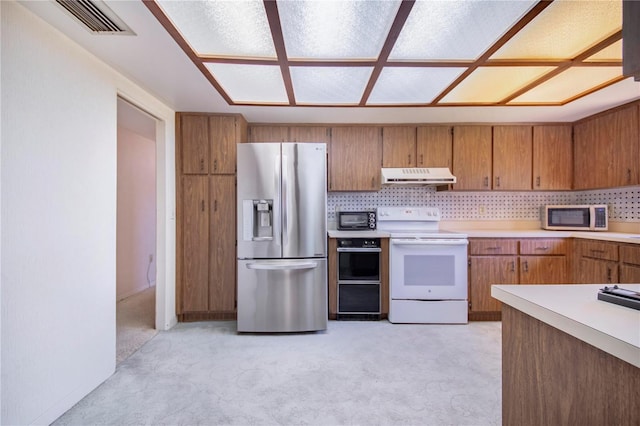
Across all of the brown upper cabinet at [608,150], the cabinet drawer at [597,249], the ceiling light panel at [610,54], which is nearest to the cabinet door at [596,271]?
the cabinet drawer at [597,249]

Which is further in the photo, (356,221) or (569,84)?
(356,221)

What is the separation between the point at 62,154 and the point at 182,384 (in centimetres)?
167

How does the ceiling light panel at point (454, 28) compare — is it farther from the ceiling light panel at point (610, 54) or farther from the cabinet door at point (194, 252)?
the cabinet door at point (194, 252)

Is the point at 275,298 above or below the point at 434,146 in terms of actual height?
below

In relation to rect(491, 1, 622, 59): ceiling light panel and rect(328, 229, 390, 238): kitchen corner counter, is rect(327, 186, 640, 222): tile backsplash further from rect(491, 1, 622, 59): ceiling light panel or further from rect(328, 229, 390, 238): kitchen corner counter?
rect(491, 1, 622, 59): ceiling light panel

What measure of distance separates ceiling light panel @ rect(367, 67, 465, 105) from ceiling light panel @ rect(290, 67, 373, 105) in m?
0.15

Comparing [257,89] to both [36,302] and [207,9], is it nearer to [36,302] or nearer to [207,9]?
[207,9]

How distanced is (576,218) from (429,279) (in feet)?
6.17

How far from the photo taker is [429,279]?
3.02 metres

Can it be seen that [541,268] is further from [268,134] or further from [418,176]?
[268,134]

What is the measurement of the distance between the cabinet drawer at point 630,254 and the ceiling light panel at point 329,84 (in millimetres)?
2692

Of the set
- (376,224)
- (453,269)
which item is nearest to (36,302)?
(376,224)

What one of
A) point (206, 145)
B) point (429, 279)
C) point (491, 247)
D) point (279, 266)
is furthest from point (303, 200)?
point (491, 247)

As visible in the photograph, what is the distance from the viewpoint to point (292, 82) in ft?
7.57
